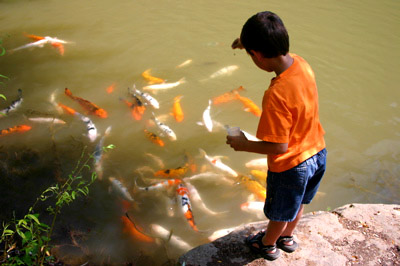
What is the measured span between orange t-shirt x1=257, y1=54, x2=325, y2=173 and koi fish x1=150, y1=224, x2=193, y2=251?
195cm

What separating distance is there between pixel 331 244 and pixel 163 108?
3.90m

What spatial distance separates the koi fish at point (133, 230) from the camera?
3875 millimetres

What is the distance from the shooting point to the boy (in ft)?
7.11

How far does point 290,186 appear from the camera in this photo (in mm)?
2535

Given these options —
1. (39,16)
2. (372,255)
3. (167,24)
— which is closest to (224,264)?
(372,255)

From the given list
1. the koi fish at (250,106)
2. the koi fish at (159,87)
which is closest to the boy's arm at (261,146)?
the koi fish at (250,106)

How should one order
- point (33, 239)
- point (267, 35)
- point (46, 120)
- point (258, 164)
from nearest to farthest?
point (267, 35)
point (33, 239)
point (258, 164)
point (46, 120)

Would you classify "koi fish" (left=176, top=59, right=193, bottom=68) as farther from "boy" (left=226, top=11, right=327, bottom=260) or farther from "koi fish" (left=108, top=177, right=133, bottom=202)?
"boy" (left=226, top=11, right=327, bottom=260)

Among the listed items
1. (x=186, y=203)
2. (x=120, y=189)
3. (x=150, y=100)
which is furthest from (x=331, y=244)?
(x=150, y=100)

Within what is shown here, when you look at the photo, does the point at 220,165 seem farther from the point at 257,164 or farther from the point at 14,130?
the point at 14,130

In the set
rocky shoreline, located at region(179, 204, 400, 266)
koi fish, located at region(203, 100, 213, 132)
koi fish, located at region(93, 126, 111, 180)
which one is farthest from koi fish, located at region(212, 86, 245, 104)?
rocky shoreline, located at region(179, 204, 400, 266)

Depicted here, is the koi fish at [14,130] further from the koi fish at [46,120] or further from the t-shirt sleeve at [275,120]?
the t-shirt sleeve at [275,120]

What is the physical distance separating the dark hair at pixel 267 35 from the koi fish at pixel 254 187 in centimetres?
281

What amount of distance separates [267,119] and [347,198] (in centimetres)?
321
